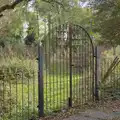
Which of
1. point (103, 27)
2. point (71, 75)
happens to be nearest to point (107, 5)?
point (103, 27)

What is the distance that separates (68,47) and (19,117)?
2059 mm

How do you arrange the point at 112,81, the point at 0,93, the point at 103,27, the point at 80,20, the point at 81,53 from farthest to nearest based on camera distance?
the point at 80,20 < the point at 103,27 < the point at 112,81 < the point at 81,53 < the point at 0,93

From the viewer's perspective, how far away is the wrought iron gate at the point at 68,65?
18.3ft

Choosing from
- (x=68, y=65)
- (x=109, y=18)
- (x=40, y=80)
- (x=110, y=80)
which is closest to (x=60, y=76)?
(x=68, y=65)

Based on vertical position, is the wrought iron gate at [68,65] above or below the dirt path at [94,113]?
above

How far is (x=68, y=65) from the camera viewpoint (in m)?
5.97

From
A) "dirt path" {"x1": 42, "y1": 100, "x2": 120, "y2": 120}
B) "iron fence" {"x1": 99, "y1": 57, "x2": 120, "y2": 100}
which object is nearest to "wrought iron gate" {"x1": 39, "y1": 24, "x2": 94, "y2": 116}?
"dirt path" {"x1": 42, "y1": 100, "x2": 120, "y2": 120}

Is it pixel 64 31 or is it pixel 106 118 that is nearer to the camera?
pixel 106 118

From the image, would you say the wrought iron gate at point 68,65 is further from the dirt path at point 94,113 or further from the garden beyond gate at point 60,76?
the dirt path at point 94,113

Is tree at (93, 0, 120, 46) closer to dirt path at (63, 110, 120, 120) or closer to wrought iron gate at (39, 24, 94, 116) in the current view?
wrought iron gate at (39, 24, 94, 116)

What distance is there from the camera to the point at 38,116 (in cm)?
520

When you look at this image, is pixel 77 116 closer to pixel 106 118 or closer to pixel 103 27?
pixel 106 118

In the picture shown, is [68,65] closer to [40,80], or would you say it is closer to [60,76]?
[60,76]

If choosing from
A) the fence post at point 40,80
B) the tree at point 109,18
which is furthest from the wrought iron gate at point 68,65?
the tree at point 109,18
